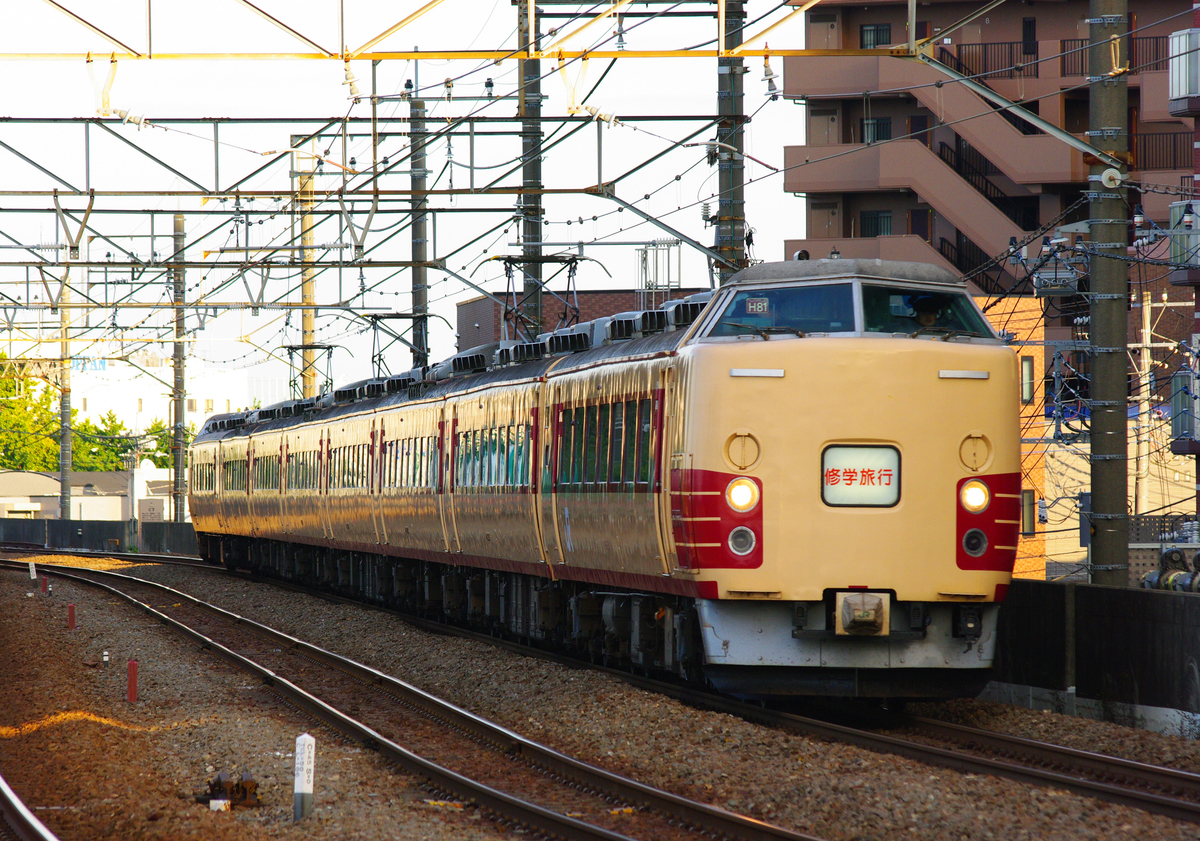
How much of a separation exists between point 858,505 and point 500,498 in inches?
308

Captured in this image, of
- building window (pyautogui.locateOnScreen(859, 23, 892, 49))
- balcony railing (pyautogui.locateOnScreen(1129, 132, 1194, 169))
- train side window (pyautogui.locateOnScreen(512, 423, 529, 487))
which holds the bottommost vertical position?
train side window (pyautogui.locateOnScreen(512, 423, 529, 487))

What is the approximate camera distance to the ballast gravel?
28.0ft

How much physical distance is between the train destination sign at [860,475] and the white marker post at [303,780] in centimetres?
425

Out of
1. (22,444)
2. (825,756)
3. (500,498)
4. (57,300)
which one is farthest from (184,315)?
(22,444)

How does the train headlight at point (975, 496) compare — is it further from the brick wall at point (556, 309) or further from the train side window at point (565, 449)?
the brick wall at point (556, 309)

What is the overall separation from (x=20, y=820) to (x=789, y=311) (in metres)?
6.59

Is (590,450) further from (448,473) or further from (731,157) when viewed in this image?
(448,473)

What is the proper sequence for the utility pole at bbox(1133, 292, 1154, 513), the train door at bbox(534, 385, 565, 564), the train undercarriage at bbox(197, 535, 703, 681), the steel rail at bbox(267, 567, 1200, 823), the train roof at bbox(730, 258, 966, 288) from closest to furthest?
the steel rail at bbox(267, 567, 1200, 823) < the train roof at bbox(730, 258, 966, 288) < the train undercarriage at bbox(197, 535, 703, 681) < the train door at bbox(534, 385, 565, 564) < the utility pole at bbox(1133, 292, 1154, 513)

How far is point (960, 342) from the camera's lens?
11.8 m

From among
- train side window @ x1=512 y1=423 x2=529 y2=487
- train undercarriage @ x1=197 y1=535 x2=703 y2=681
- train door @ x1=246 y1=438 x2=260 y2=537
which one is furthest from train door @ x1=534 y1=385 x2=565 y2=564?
train door @ x1=246 y1=438 x2=260 y2=537

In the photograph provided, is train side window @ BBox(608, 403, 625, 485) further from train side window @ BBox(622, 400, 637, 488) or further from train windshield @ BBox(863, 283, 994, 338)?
train windshield @ BBox(863, 283, 994, 338)

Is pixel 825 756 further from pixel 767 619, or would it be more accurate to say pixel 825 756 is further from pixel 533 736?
pixel 533 736

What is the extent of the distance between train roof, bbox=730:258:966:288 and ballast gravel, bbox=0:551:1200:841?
11.4ft

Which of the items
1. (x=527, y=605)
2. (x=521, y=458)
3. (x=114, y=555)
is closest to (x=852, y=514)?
(x=521, y=458)
